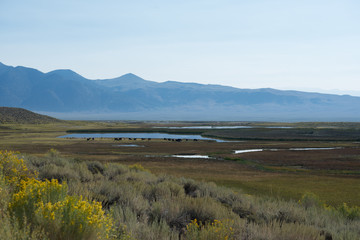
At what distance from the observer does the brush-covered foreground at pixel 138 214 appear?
224 inches

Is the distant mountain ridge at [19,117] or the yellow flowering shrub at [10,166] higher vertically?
the distant mountain ridge at [19,117]

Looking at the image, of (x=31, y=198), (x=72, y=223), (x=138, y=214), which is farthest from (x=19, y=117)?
(x=72, y=223)

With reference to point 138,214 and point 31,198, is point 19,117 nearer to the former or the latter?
point 138,214

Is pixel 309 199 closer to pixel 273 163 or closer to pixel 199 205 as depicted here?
pixel 199 205

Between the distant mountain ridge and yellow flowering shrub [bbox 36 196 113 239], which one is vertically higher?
the distant mountain ridge

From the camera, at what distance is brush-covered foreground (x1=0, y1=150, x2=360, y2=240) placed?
569cm

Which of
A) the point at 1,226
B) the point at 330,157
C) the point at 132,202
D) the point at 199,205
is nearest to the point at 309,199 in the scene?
the point at 199,205

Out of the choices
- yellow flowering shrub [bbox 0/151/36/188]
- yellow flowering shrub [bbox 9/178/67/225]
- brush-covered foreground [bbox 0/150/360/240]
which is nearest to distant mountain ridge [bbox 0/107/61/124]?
yellow flowering shrub [bbox 0/151/36/188]

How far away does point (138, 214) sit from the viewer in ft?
31.3

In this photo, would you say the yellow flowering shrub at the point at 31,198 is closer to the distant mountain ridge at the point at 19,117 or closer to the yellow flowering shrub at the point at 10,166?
the yellow flowering shrub at the point at 10,166

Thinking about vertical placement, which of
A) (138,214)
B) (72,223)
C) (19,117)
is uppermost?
(19,117)

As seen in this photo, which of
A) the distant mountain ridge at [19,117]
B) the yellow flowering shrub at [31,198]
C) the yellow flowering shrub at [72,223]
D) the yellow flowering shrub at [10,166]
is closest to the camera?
the yellow flowering shrub at [72,223]

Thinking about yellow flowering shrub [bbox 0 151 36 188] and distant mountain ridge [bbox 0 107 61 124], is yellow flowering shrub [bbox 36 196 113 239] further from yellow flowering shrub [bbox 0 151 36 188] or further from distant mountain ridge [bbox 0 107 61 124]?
distant mountain ridge [bbox 0 107 61 124]

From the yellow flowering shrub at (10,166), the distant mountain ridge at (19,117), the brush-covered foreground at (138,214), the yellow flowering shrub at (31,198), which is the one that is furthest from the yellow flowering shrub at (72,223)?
the distant mountain ridge at (19,117)
